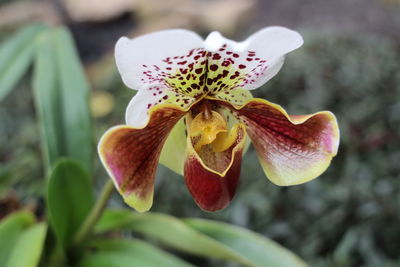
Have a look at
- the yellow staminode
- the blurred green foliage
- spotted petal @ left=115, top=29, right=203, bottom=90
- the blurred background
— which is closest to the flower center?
the yellow staminode

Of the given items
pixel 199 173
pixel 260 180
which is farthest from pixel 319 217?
pixel 199 173

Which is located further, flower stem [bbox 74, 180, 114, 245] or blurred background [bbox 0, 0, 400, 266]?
blurred background [bbox 0, 0, 400, 266]

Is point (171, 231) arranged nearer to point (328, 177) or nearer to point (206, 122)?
point (206, 122)

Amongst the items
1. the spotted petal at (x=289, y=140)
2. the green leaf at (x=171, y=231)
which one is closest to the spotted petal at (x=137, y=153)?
the spotted petal at (x=289, y=140)

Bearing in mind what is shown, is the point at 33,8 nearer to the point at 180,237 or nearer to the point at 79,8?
the point at 79,8

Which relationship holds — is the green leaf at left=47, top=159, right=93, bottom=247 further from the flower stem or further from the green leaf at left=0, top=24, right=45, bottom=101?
the green leaf at left=0, top=24, right=45, bottom=101

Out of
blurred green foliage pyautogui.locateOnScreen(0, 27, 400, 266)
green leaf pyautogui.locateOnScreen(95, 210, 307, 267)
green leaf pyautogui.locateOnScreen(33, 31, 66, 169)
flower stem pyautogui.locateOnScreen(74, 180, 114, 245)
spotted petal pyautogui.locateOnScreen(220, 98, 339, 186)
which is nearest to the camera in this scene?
spotted petal pyautogui.locateOnScreen(220, 98, 339, 186)
